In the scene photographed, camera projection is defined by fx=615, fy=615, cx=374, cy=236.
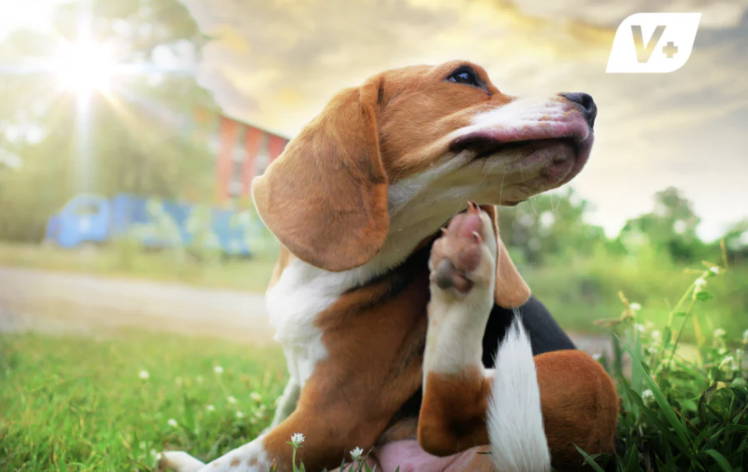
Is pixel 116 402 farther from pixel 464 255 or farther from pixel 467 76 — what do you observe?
pixel 467 76

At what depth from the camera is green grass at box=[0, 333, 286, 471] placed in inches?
57.4

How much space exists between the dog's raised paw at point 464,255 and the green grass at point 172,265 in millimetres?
2432

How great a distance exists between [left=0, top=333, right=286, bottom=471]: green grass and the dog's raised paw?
87 centimetres

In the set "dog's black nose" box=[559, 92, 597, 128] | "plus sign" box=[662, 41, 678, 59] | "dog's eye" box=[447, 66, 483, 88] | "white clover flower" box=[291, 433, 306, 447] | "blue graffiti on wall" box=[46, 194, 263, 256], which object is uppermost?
"plus sign" box=[662, 41, 678, 59]

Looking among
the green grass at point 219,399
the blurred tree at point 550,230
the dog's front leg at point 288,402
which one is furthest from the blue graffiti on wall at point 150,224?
the dog's front leg at point 288,402

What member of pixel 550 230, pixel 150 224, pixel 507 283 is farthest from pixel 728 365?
pixel 150 224

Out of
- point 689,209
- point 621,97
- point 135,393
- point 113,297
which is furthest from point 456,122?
point 113,297

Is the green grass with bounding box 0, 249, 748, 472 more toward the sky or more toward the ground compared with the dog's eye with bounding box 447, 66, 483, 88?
more toward the ground

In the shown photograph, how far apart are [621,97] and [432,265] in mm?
866

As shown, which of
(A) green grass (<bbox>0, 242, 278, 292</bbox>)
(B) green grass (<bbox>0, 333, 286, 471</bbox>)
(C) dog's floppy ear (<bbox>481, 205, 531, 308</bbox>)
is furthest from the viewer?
(A) green grass (<bbox>0, 242, 278, 292</bbox>)

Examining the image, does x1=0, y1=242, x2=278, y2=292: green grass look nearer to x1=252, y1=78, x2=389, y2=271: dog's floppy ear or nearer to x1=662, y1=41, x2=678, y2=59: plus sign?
x1=252, y1=78, x2=389, y2=271: dog's floppy ear

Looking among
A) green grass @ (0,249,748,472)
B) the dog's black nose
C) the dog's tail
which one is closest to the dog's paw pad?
green grass @ (0,249,748,472)

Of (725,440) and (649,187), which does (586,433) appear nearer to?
(725,440)

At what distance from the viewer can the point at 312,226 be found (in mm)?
1184
